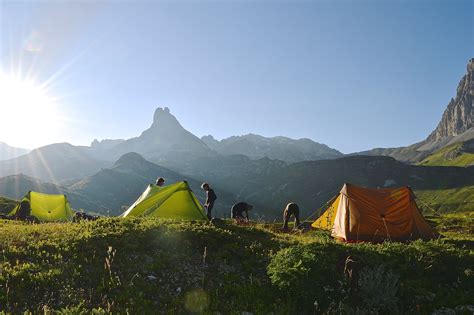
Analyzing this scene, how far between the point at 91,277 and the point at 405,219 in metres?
19.6

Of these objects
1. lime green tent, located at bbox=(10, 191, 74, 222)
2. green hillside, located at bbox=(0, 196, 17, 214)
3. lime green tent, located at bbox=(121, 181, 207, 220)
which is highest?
lime green tent, located at bbox=(121, 181, 207, 220)

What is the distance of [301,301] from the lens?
34.3 ft

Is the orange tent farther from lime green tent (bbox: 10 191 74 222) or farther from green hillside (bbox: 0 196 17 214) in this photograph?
green hillside (bbox: 0 196 17 214)

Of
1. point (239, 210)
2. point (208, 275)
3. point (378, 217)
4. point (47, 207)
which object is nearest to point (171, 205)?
point (239, 210)

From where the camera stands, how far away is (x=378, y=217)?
22719mm

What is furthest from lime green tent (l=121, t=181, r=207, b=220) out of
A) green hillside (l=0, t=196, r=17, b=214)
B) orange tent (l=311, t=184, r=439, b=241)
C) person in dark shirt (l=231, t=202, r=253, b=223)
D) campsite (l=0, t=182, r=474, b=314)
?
green hillside (l=0, t=196, r=17, b=214)

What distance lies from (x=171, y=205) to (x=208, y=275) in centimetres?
1040

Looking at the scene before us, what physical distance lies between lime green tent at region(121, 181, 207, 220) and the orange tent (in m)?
9.05

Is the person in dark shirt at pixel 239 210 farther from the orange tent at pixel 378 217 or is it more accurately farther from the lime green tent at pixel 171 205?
the orange tent at pixel 378 217

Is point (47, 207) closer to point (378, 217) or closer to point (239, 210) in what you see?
point (239, 210)

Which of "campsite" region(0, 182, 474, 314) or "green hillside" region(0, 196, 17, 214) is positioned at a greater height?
"campsite" region(0, 182, 474, 314)

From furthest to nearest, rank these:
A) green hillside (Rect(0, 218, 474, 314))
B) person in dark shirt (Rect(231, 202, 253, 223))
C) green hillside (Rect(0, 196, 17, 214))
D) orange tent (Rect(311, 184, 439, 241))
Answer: green hillside (Rect(0, 196, 17, 214)) < person in dark shirt (Rect(231, 202, 253, 223)) < orange tent (Rect(311, 184, 439, 241)) < green hillside (Rect(0, 218, 474, 314))

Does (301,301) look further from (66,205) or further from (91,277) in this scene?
(66,205)

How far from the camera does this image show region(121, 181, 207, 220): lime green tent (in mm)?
21531
